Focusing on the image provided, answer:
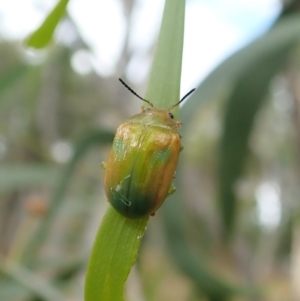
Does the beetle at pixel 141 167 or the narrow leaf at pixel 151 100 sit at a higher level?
the beetle at pixel 141 167

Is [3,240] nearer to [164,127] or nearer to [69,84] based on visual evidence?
[69,84]

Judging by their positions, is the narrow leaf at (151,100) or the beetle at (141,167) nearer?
the narrow leaf at (151,100)

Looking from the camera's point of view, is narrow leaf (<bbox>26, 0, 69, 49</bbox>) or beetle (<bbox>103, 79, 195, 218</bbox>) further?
beetle (<bbox>103, 79, 195, 218</bbox>)

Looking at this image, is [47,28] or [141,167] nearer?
[47,28]

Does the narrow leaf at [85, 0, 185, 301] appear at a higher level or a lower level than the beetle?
lower

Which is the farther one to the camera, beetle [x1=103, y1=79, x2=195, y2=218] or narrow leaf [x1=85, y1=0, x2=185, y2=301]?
beetle [x1=103, y1=79, x2=195, y2=218]

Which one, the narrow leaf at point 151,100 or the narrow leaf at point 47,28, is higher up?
the narrow leaf at point 47,28

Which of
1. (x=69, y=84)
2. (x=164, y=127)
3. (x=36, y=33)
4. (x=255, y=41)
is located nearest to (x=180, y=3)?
(x=36, y=33)

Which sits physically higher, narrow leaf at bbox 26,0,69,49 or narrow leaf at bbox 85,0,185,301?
narrow leaf at bbox 26,0,69,49
